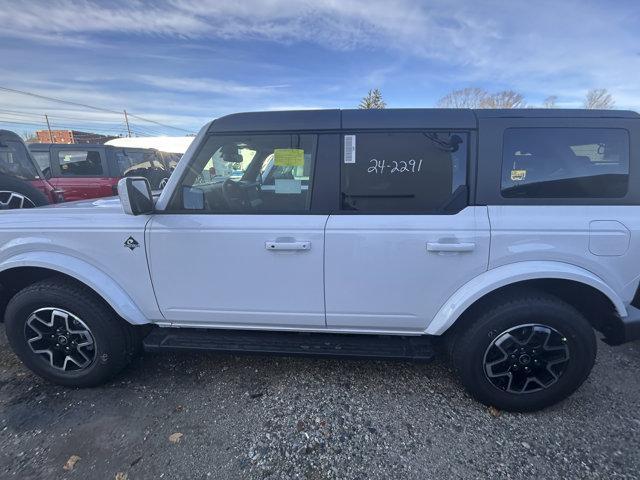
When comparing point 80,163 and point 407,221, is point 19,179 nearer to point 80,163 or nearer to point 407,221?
point 80,163

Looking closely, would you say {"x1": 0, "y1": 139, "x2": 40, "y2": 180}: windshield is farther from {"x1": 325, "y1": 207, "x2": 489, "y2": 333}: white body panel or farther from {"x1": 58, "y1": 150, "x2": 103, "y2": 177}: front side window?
{"x1": 325, "y1": 207, "x2": 489, "y2": 333}: white body panel

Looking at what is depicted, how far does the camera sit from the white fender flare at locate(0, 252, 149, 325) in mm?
2441

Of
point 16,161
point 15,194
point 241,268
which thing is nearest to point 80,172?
point 16,161

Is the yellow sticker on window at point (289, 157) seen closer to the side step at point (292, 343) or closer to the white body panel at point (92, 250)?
the white body panel at point (92, 250)

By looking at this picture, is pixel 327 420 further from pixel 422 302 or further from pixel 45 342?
pixel 45 342

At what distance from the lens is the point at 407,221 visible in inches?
86.2

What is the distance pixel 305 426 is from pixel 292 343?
0.55 metres

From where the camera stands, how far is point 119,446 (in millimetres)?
2207

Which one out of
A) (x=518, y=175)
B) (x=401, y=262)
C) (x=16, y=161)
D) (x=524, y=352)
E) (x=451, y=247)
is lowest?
(x=524, y=352)

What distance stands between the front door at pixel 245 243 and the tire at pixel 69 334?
48 centimetres

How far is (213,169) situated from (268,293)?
3.23ft

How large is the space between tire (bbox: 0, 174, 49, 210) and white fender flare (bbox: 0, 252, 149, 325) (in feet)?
8.15

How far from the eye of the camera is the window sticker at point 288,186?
2352 millimetres

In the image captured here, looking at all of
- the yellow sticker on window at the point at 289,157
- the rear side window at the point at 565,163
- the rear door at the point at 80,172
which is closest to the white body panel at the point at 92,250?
the yellow sticker on window at the point at 289,157
